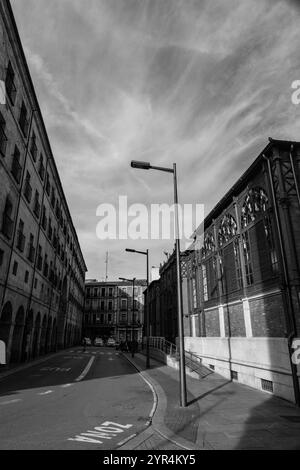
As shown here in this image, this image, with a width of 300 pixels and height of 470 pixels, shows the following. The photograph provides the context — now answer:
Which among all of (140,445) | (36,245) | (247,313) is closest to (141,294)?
(36,245)

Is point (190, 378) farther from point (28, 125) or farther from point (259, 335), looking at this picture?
point (28, 125)

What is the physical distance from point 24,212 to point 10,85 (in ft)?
29.4

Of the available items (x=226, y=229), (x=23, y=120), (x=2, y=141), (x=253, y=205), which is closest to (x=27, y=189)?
(x=23, y=120)

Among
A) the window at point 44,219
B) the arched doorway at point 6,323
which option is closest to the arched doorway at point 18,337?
the arched doorway at point 6,323

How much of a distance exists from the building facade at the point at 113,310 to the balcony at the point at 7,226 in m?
61.0

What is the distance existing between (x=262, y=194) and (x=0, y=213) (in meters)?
15.5

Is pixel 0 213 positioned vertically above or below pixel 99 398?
above

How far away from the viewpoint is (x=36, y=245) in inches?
1133

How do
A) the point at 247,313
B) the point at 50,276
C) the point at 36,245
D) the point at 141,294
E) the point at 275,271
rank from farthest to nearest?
the point at 141,294 → the point at 50,276 → the point at 36,245 → the point at 247,313 → the point at 275,271

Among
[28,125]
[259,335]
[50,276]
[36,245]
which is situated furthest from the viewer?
[50,276]

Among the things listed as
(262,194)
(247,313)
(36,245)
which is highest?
(36,245)

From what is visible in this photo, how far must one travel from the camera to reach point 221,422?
851 centimetres

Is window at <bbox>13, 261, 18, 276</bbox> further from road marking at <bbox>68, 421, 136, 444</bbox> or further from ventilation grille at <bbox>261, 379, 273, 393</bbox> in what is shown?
ventilation grille at <bbox>261, 379, 273, 393</bbox>

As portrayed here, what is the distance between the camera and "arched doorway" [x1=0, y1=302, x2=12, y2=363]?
21438 millimetres
